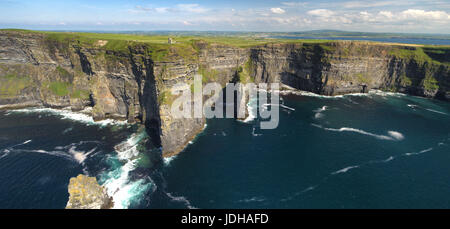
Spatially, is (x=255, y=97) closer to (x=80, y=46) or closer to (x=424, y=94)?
(x=80, y=46)

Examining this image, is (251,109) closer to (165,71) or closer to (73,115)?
(165,71)

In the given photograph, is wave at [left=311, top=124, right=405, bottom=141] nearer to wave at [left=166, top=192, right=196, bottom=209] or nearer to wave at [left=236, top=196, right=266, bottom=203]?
wave at [left=236, top=196, right=266, bottom=203]

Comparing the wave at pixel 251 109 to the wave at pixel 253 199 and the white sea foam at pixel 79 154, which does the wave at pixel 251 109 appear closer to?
the wave at pixel 253 199

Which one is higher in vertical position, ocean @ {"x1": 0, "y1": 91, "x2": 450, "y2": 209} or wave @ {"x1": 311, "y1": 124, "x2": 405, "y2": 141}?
wave @ {"x1": 311, "y1": 124, "x2": 405, "y2": 141}

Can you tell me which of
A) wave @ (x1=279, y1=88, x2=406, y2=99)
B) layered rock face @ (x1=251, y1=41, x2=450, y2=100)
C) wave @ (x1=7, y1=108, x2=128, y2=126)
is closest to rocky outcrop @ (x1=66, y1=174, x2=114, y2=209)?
wave @ (x1=7, y1=108, x2=128, y2=126)
